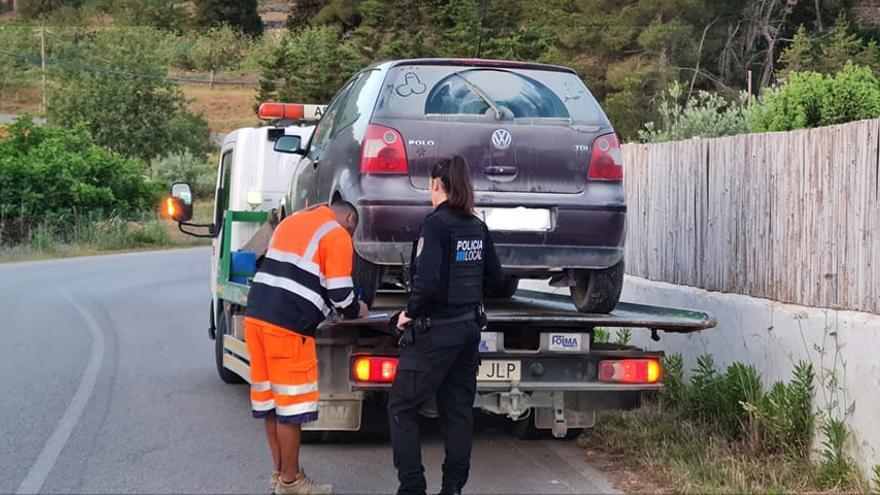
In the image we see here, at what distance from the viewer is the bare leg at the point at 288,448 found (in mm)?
6270

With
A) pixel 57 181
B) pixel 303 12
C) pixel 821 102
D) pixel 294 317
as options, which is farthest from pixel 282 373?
pixel 303 12

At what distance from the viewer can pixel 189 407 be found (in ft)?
31.2

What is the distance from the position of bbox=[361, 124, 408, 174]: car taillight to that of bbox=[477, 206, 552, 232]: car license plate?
562 millimetres

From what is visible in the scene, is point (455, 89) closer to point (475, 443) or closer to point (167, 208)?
point (475, 443)

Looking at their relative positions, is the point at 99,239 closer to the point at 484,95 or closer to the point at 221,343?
the point at 221,343

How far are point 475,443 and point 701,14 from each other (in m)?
35.2

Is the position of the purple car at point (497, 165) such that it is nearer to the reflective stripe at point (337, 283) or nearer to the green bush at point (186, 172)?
the reflective stripe at point (337, 283)

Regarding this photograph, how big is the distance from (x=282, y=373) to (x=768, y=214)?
3658 mm

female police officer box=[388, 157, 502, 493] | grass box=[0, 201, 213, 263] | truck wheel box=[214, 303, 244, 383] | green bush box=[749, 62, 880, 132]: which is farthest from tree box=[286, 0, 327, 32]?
female police officer box=[388, 157, 502, 493]

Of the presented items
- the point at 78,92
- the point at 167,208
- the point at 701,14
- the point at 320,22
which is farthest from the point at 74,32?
the point at 167,208

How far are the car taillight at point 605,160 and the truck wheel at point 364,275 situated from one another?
4.74 ft

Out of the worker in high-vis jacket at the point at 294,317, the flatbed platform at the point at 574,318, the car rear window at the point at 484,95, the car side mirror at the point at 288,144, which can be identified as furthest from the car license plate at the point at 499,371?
the car side mirror at the point at 288,144

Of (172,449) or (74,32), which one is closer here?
(172,449)

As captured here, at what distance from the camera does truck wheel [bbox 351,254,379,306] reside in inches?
279
